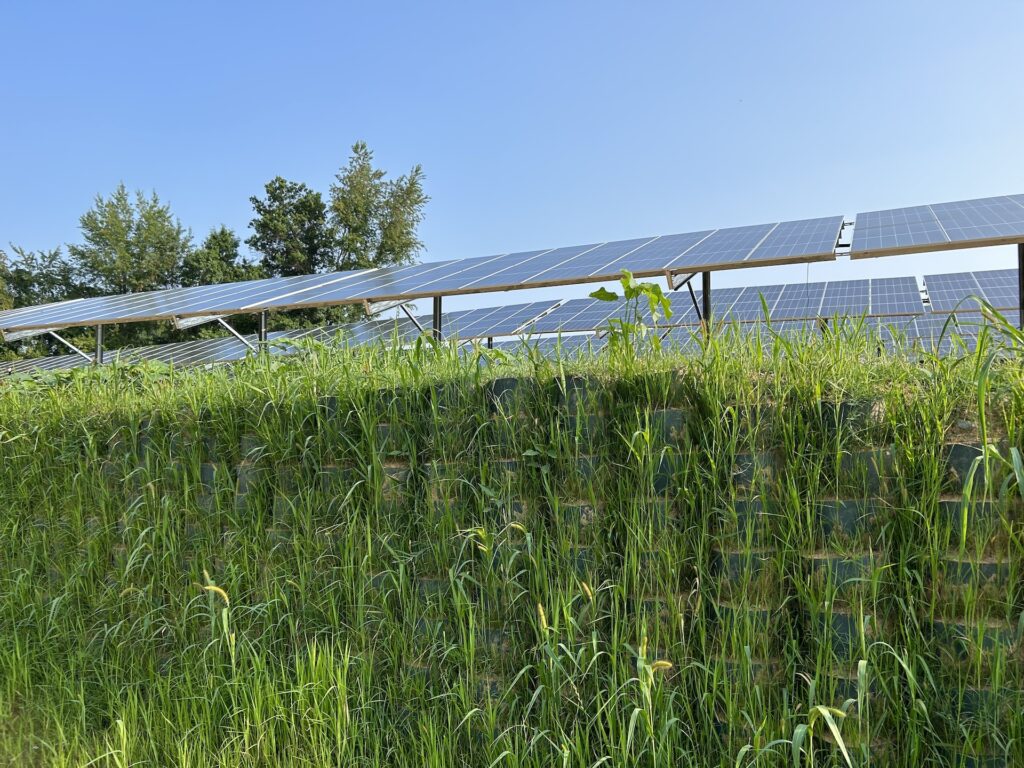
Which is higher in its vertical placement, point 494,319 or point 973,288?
point 494,319

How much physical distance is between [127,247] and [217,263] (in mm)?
6139

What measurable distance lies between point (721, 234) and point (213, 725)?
9760mm

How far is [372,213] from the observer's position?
35.1 m

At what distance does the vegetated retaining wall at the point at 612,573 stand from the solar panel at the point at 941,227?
220 inches

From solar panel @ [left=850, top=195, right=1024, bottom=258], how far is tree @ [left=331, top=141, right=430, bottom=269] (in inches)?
1090

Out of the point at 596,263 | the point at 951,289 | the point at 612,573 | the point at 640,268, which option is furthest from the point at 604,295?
the point at 951,289

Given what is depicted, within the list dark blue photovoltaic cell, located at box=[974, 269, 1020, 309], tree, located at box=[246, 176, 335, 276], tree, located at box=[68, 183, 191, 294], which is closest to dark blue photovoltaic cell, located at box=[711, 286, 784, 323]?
dark blue photovoltaic cell, located at box=[974, 269, 1020, 309]

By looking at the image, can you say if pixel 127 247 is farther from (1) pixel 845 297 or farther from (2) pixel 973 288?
(2) pixel 973 288

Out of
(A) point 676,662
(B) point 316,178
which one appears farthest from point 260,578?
(B) point 316,178

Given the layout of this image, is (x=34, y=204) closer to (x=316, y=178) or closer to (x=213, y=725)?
(x=316, y=178)

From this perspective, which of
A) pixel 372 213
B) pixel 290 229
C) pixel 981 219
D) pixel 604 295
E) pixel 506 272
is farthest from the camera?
pixel 372 213

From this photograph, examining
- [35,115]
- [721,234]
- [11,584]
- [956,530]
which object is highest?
[35,115]

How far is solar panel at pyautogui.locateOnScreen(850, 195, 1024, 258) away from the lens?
6.76m

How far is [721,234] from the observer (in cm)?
1048
